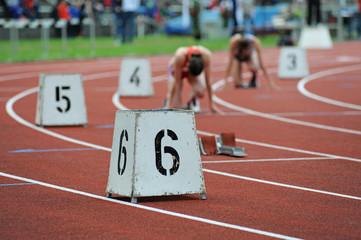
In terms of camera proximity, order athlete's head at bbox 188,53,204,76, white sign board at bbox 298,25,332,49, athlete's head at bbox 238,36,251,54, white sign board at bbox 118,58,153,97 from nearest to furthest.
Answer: athlete's head at bbox 188,53,204,76 < white sign board at bbox 118,58,153,97 < athlete's head at bbox 238,36,251,54 < white sign board at bbox 298,25,332,49

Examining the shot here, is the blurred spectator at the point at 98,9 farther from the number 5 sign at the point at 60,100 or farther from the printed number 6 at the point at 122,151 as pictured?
the printed number 6 at the point at 122,151

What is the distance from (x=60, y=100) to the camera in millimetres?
12523

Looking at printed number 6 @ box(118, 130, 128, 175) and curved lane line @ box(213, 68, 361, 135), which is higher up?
printed number 6 @ box(118, 130, 128, 175)

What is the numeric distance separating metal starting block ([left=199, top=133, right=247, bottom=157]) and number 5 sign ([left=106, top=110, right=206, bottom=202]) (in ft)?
8.58

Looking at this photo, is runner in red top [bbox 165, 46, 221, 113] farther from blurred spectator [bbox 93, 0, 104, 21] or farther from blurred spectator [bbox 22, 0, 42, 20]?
blurred spectator [bbox 93, 0, 104, 21]

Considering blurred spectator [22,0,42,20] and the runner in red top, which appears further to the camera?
blurred spectator [22,0,42,20]

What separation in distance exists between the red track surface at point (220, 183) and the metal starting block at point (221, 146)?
138 millimetres

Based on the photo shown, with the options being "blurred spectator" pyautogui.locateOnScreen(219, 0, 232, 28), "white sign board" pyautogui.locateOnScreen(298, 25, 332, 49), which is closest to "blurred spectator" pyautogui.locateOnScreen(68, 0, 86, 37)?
A: "blurred spectator" pyautogui.locateOnScreen(219, 0, 232, 28)

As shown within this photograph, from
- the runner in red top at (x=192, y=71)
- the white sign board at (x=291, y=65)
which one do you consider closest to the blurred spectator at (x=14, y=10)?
the white sign board at (x=291, y=65)

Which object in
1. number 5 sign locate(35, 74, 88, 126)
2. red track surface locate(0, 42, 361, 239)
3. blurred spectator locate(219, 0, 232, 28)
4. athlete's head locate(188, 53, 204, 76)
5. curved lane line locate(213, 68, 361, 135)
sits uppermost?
blurred spectator locate(219, 0, 232, 28)

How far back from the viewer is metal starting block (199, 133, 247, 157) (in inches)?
381

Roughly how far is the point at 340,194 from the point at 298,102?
8.94 meters

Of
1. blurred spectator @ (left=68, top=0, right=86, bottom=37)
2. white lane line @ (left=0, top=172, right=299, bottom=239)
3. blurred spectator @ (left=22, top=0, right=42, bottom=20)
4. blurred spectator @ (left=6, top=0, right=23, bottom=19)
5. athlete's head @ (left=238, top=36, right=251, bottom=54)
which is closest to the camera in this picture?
white lane line @ (left=0, top=172, right=299, bottom=239)

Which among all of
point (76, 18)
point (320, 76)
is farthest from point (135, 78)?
point (76, 18)
